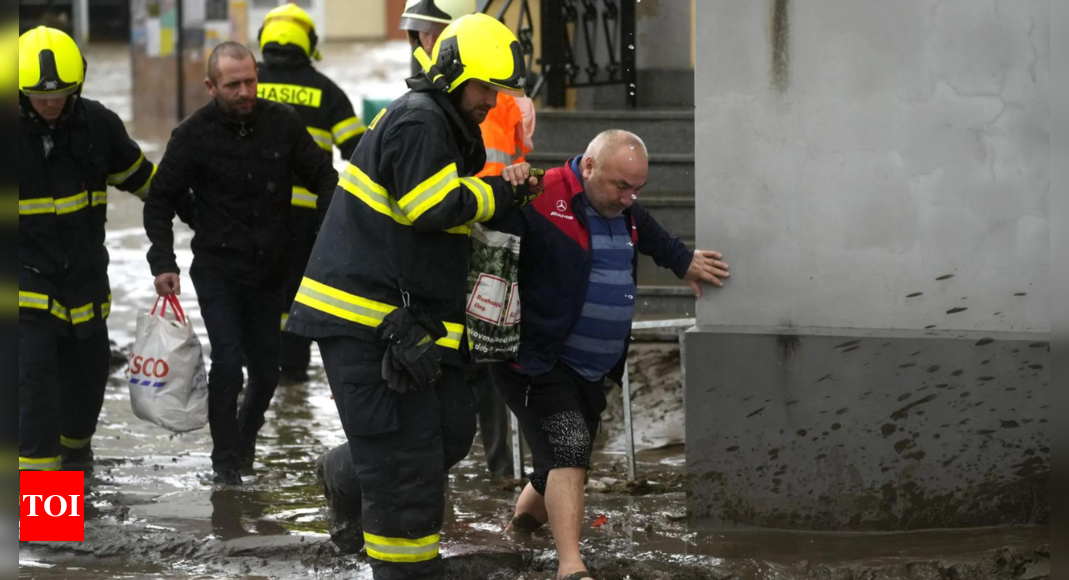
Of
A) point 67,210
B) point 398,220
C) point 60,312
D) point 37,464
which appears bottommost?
point 37,464

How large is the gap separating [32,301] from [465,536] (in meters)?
2.00

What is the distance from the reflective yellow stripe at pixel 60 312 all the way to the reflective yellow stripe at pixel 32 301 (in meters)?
0.07

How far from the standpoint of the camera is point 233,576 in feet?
16.3

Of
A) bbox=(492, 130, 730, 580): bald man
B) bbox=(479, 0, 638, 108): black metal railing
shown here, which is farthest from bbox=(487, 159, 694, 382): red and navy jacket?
bbox=(479, 0, 638, 108): black metal railing

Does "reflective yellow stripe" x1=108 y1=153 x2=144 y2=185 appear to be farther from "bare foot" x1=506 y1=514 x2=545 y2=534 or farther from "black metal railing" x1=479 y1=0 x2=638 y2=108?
"black metal railing" x1=479 y1=0 x2=638 y2=108

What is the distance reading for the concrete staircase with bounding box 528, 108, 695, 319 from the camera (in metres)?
7.96

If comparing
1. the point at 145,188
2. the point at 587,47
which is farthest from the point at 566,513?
the point at 587,47

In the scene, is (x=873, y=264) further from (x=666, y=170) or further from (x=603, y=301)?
(x=666, y=170)

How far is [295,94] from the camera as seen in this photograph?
743 cm

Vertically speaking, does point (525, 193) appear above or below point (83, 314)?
above

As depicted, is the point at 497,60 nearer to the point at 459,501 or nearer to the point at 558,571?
the point at 558,571

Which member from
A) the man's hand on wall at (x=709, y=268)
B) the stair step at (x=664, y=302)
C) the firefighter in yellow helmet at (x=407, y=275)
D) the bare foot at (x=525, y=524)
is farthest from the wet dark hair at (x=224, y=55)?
the stair step at (x=664, y=302)

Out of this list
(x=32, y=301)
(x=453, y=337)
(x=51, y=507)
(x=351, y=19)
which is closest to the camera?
(x=453, y=337)

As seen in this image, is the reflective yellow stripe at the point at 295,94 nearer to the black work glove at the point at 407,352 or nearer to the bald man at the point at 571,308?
the bald man at the point at 571,308
